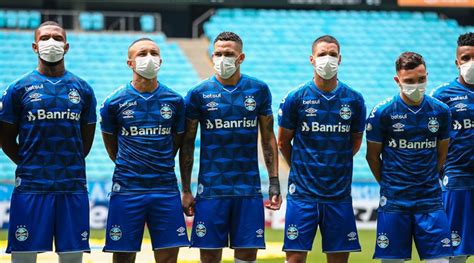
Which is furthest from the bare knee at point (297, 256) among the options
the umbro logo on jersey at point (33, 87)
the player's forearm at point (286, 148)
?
the umbro logo on jersey at point (33, 87)

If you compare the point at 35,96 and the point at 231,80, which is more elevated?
the point at 231,80

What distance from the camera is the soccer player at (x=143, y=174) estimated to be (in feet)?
26.3

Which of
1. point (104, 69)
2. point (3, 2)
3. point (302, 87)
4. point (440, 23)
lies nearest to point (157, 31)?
point (104, 69)

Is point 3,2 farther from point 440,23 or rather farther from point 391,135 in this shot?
point 391,135

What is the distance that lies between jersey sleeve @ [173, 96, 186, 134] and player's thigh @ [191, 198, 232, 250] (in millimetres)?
669

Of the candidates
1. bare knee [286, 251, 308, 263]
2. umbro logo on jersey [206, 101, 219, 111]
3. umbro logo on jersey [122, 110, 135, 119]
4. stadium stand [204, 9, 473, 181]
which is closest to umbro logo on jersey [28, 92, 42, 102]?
umbro logo on jersey [122, 110, 135, 119]

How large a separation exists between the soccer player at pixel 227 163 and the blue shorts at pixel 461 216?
69.5 inches

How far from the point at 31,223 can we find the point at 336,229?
8.79 ft

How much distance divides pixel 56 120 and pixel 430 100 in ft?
10.9

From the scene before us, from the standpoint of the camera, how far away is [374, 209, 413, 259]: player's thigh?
8070 mm

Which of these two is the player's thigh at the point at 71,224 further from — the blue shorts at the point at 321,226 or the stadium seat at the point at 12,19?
the stadium seat at the point at 12,19

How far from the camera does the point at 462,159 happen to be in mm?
8820

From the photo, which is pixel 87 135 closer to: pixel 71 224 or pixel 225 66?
pixel 71 224

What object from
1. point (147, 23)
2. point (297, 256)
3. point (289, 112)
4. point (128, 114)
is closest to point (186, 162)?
point (128, 114)
